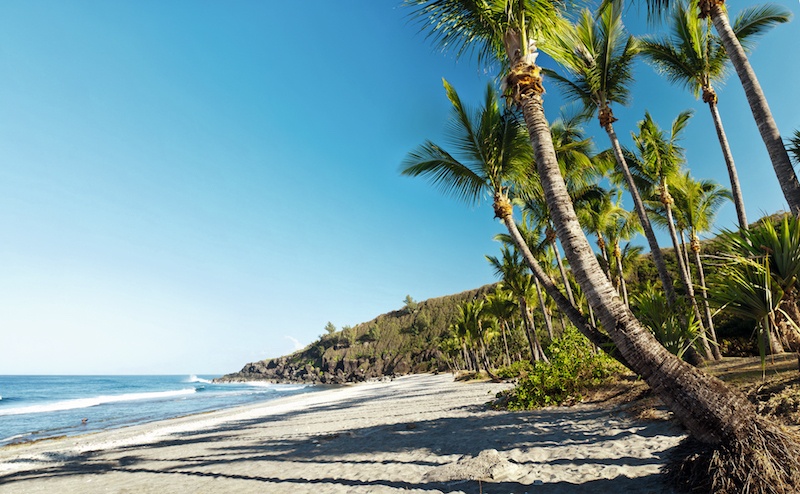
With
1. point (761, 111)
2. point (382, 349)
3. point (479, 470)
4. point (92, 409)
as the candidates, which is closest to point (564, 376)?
point (479, 470)

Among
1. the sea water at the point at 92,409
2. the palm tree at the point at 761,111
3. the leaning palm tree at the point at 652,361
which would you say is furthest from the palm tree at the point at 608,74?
the sea water at the point at 92,409

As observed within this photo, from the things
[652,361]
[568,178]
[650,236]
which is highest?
[568,178]

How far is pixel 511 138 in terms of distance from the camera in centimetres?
1020

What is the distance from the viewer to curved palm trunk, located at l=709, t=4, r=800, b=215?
7.31 metres

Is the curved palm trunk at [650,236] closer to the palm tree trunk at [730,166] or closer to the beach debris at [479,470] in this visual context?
the palm tree trunk at [730,166]

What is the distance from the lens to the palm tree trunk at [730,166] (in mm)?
10877

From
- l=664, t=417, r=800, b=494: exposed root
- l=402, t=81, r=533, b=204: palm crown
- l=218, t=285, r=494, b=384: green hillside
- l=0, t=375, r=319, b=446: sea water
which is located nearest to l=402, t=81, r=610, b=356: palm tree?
l=402, t=81, r=533, b=204: palm crown

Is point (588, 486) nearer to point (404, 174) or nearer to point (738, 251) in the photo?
point (738, 251)

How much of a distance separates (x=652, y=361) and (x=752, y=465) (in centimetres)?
98

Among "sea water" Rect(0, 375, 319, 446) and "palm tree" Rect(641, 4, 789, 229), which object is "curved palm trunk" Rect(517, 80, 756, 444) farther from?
"sea water" Rect(0, 375, 319, 446)

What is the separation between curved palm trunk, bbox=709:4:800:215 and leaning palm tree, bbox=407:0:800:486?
4903mm

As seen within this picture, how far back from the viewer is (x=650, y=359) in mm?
3717

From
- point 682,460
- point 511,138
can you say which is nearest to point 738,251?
point 682,460

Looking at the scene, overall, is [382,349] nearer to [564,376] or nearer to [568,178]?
[568,178]
